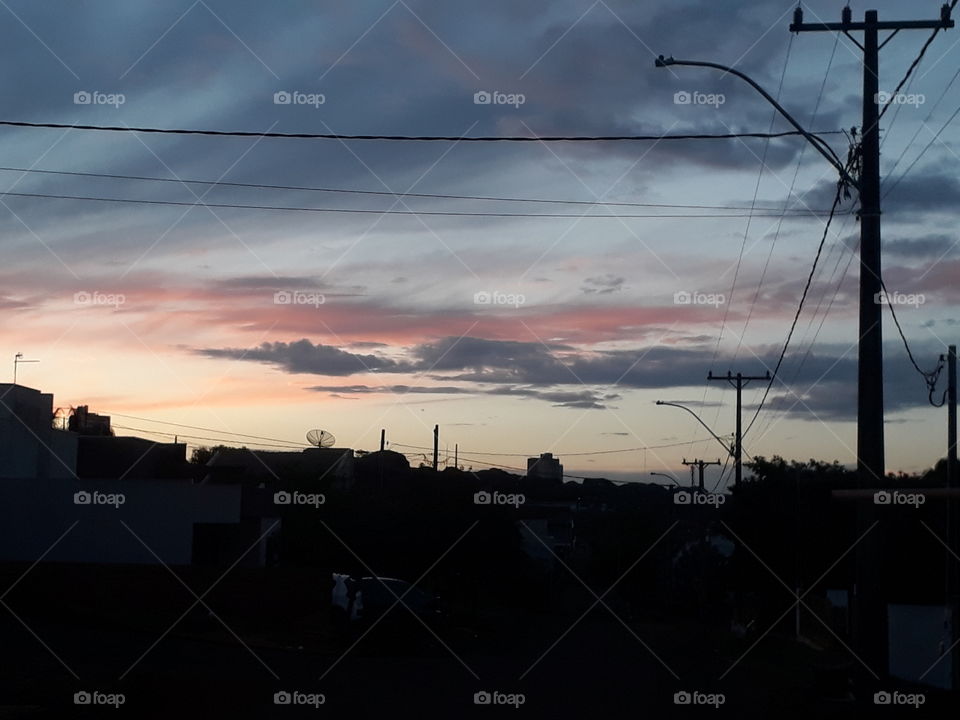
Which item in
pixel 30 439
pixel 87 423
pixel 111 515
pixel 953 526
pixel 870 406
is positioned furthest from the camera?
pixel 87 423

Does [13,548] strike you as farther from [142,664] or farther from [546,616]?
[546,616]

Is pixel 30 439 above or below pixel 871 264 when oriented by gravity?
below

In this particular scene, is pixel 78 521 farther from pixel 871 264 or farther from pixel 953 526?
pixel 871 264

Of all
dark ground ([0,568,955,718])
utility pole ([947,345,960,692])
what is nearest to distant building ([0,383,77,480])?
dark ground ([0,568,955,718])

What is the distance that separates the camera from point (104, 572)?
2947cm

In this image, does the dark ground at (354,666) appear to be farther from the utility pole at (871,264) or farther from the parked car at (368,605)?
the utility pole at (871,264)

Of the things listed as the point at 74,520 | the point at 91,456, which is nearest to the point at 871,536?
the point at 74,520

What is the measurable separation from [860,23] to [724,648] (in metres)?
21.9

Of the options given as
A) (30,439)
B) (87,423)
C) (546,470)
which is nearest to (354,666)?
(30,439)

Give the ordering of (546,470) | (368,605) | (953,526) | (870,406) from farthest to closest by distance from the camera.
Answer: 1. (546,470)
2. (368,605)
3. (953,526)
4. (870,406)

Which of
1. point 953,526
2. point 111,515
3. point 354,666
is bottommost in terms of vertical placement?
point 354,666

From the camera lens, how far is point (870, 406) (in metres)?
14.7

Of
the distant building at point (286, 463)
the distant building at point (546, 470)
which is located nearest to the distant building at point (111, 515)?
the distant building at point (286, 463)

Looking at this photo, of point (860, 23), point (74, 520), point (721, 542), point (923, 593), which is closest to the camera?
point (860, 23)
